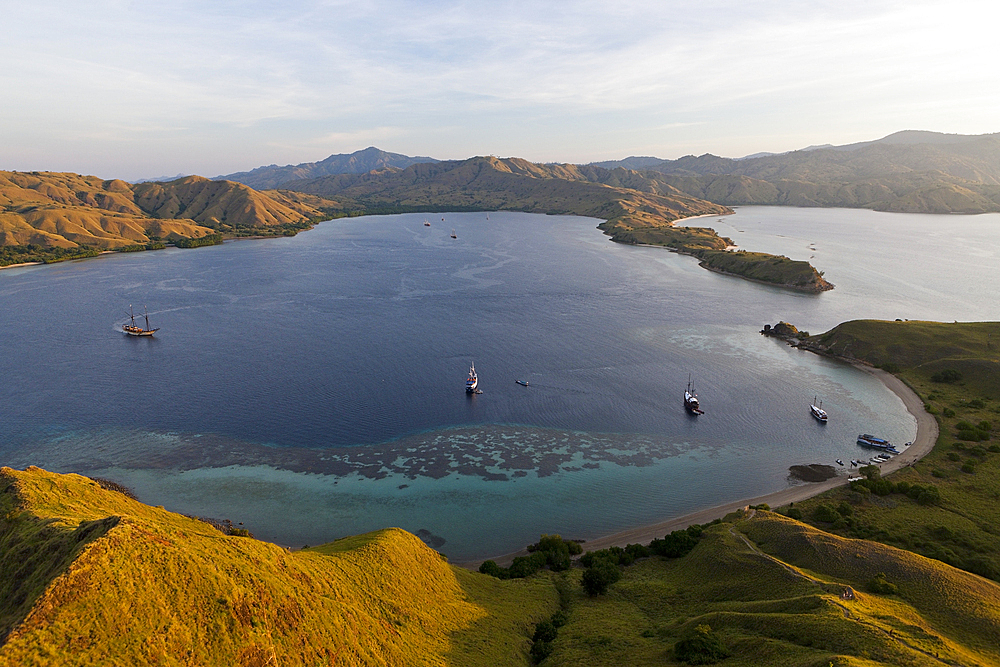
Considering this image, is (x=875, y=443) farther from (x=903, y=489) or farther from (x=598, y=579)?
(x=598, y=579)

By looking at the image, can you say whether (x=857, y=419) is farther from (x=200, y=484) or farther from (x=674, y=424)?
(x=200, y=484)

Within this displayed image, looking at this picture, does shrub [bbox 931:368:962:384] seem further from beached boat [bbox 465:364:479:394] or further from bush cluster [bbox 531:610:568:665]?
bush cluster [bbox 531:610:568:665]

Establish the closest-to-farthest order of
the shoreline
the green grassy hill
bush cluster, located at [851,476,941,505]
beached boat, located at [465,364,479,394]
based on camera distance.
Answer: the green grassy hill, the shoreline, bush cluster, located at [851,476,941,505], beached boat, located at [465,364,479,394]

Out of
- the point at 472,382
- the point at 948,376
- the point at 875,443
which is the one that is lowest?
the point at 875,443

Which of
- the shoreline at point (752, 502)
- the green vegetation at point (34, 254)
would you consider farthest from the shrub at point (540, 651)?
the green vegetation at point (34, 254)

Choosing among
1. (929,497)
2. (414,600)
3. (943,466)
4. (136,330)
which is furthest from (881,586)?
(136,330)

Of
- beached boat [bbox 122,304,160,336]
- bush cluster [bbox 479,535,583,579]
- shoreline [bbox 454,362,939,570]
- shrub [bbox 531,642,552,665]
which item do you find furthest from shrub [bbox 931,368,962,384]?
beached boat [bbox 122,304,160,336]
